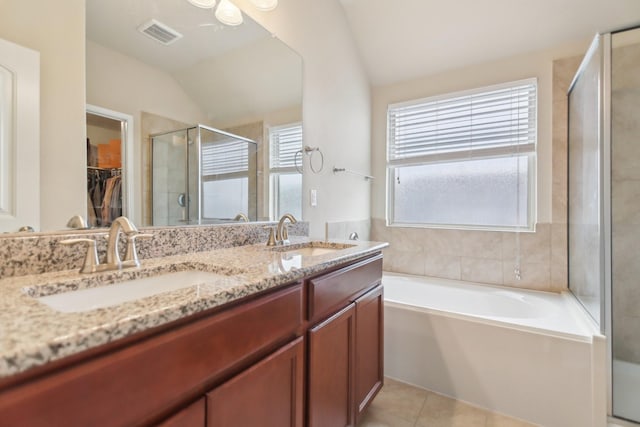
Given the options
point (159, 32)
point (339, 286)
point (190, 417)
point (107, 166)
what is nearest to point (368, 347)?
point (339, 286)

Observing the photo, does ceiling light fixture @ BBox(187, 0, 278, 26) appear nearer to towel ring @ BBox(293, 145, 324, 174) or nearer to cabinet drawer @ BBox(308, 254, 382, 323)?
towel ring @ BBox(293, 145, 324, 174)

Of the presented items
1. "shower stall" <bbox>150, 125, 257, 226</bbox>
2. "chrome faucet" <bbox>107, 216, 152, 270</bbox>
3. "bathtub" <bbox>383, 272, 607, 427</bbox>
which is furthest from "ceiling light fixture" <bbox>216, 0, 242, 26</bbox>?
"bathtub" <bbox>383, 272, 607, 427</bbox>

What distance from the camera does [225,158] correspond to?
1.56m

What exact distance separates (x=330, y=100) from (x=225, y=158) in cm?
110

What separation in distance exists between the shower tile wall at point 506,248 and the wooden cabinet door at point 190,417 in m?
2.37

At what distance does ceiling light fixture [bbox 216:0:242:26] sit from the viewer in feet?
4.85

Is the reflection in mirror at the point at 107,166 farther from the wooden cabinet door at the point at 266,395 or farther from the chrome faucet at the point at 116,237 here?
the wooden cabinet door at the point at 266,395

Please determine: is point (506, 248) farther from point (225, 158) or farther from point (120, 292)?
point (120, 292)

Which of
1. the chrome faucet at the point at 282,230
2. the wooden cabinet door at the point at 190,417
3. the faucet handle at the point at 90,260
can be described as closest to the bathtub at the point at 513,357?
the chrome faucet at the point at 282,230

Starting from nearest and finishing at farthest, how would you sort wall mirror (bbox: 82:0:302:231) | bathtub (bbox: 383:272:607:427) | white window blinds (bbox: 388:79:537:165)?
1. wall mirror (bbox: 82:0:302:231)
2. bathtub (bbox: 383:272:607:427)
3. white window blinds (bbox: 388:79:537:165)

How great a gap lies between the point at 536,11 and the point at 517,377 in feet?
7.80

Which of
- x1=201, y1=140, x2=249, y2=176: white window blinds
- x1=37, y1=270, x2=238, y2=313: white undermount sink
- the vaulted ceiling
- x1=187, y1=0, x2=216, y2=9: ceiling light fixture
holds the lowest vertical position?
x1=37, y1=270, x2=238, y2=313: white undermount sink

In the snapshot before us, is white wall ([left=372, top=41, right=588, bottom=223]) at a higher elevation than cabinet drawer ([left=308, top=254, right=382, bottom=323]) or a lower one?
higher

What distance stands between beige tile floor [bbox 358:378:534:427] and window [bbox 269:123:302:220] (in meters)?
1.20
